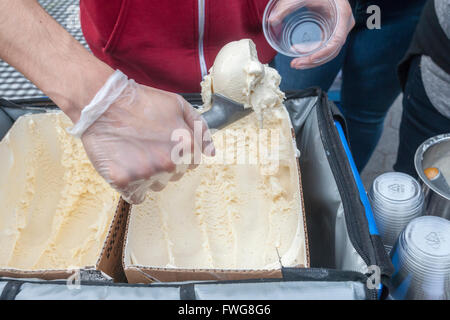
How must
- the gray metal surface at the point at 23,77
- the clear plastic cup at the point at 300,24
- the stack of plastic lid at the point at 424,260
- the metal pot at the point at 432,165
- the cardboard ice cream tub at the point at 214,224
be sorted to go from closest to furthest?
the stack of plastic lid at the point at 424,260 < the metal pot at the point at 432,165 < the cardboard ice cream tub at the point at 214,224 < the clear plastic cup at the point at 300,24 < the gray metal surface at the point at 23,77

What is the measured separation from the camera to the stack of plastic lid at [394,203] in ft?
2.35

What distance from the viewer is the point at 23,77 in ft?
5.34

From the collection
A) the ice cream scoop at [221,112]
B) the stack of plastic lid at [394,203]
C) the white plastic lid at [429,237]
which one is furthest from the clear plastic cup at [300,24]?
the white plastic lid at [429,237]

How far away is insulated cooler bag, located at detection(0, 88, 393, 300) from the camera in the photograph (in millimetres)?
602

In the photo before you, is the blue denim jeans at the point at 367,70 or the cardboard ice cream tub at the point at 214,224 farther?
the blue denim jeans at the point at 367,70

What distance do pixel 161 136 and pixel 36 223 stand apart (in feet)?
1.76

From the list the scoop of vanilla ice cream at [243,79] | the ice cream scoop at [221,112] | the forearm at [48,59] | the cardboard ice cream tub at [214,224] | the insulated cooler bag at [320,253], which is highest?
the forearm at [48,59]

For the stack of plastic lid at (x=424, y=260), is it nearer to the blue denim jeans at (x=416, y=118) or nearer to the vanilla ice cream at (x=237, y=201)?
the vanilla ice cream at (x=237, y=201)

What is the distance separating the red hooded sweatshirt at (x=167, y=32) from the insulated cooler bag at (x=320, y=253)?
0.27m

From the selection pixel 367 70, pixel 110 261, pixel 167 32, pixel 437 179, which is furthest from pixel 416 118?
pixel 110 261

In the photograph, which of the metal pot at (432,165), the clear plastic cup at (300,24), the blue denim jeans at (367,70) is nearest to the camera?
the metal pot at (432,165)

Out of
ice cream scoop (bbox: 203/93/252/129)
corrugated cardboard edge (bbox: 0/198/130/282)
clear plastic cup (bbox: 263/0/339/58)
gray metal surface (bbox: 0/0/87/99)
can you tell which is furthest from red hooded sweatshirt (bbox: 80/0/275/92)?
gray metal surface (bbox: 0/0/87/99)

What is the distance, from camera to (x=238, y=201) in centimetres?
95

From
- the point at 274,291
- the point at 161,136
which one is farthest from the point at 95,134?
the point at 274,291
